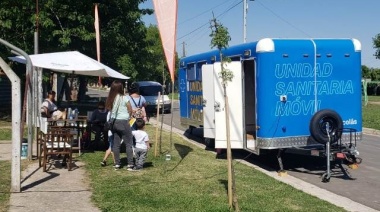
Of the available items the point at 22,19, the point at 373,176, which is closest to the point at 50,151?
the point at 373,176

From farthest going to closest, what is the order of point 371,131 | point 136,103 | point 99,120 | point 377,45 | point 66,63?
point 377,45
point 371,131
point 99,120
point 136,103
point 66,63

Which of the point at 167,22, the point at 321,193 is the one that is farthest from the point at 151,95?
the point at 321,193

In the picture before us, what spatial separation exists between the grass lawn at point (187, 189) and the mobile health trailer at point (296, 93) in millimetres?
1004

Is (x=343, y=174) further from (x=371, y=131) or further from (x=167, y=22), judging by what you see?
(x=371, y=131)

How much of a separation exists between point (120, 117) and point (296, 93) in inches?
145

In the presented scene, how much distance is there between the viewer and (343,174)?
10.1m

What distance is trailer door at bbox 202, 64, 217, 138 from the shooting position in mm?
11528

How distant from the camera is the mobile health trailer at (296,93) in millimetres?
9961

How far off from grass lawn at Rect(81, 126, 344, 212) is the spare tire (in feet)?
4.75

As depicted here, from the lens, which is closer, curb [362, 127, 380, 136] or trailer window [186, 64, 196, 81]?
trailer window [186, 64, 196, 81]

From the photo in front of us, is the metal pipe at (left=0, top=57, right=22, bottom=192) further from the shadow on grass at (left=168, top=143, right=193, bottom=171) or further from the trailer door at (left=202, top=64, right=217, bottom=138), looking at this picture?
the trailer door at (left=202, top=64, right=217, bottom=138)

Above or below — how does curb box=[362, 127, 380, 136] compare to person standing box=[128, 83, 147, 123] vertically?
below

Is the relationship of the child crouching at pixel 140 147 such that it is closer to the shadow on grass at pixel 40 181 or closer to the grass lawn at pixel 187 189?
the grass lawn at pixel 187 189

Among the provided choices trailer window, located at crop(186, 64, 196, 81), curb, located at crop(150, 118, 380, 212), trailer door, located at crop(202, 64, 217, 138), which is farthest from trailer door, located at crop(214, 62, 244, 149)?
trailer window, located at crop(186, 64, 196, 81)
